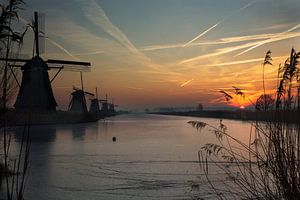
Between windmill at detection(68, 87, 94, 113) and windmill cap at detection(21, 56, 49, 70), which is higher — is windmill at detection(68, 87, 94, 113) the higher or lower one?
the lower one

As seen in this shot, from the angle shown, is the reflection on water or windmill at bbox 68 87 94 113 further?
windmill at bbox 68 87 94 113

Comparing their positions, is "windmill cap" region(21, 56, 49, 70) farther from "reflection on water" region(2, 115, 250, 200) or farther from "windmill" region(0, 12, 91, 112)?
"reflection on water" region(2, 115, 250, 200)

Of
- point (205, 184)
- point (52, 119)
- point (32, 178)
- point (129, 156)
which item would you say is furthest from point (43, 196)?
point (52, 119)

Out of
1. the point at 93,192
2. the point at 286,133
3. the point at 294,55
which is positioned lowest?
the point at 93,192

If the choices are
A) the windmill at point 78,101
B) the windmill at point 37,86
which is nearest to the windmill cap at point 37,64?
the windmill at point 37,86

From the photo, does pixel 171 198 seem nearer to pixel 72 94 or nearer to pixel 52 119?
pixel 52 119

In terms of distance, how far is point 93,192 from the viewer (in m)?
7.23

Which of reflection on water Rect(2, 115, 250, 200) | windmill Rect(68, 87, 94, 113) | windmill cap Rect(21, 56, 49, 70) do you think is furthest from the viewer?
windmill Rect(68, 87, 94, 113)

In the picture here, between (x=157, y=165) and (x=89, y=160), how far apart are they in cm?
260

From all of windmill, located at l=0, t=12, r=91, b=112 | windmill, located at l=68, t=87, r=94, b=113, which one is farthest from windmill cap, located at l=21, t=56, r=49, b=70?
windmill, located at l=68, t=87, r=94, b=113

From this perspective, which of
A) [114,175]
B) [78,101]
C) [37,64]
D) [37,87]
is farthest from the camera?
[78,101]

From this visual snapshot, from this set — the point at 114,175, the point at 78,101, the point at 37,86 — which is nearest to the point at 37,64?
the point at 37,86

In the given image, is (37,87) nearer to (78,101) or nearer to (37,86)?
(37,86)

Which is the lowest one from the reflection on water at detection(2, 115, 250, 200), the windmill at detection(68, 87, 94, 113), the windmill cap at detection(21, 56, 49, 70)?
the reflection on water at detection(2, 115, 250, 200)
